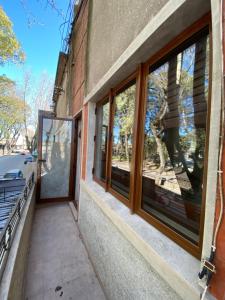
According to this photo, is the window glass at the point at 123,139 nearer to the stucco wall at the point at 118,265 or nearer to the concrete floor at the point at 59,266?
the stucco wall at the point at 118,265

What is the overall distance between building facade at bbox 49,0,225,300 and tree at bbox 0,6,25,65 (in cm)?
876

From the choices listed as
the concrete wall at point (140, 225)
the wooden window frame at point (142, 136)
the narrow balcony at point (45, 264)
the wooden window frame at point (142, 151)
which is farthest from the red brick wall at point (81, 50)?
the narrow balcony at point (45, 264)

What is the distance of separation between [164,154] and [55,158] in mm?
3503

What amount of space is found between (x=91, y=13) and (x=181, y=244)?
3.26 metres

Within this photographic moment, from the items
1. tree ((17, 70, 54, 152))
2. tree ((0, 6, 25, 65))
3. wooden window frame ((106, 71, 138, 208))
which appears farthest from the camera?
tree ((17, 70, 54, 152))

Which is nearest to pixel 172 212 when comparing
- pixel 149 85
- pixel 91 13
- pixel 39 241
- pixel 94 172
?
pixel 149 85

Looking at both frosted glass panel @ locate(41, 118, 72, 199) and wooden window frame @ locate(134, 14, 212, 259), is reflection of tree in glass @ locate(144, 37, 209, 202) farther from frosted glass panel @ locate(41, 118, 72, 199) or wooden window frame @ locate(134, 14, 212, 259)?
frosted glass panel @ locate(41, 118, 72, 199)

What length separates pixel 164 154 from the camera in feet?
4.20

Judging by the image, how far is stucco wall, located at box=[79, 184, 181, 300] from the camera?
1077 millimetres

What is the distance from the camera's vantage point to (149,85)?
1443mm

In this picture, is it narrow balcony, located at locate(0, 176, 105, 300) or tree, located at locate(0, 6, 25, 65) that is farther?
tree, located at locate(0, 6, 25, 65)

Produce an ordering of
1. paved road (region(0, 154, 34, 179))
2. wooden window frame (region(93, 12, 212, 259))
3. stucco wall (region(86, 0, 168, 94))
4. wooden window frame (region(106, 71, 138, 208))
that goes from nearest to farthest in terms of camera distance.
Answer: wooden window frame (region(93, 12, 212, 259)) → stucco wall (region(86, 0, 168, 94)) → wooden window frame (region(106, 71, 138, 208)) → paved road (region(0, 154, 34, 179))

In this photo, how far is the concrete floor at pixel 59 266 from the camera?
1.78 metres

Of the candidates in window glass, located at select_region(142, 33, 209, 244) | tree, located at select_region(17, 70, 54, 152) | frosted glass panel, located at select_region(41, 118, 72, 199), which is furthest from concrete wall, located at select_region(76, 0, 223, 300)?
tree, located at select_region(17, 70, 54, 152)
